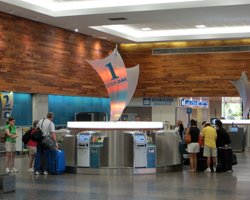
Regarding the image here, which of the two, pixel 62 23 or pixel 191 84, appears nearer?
pixel 62 23

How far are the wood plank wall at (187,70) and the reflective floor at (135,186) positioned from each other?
11.6 meters

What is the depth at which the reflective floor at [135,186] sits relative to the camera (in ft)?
30.0

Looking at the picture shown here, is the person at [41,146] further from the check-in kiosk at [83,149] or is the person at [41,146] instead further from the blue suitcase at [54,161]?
the check-in kiosk at [83,149]

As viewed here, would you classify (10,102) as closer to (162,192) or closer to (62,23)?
(62,23)

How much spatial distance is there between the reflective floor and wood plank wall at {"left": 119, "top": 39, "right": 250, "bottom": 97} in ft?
38.0

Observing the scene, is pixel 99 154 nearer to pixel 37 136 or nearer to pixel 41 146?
pixel 41 146

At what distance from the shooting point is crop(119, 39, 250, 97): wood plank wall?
965 inches

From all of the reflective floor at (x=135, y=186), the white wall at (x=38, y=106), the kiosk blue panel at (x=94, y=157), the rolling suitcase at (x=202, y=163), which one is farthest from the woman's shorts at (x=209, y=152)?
the white wall at (x=38, y=106)

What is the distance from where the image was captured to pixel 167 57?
83.0ft

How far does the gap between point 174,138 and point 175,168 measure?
2.71 ft

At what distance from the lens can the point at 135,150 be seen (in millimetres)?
12961

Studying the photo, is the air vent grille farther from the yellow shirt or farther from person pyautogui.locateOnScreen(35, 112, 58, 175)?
person pyautogui.locateOnScreen(35, 112, 58, 175)

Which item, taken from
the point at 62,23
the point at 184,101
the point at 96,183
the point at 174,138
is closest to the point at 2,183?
the point at 96,183

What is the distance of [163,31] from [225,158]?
1101 cm
